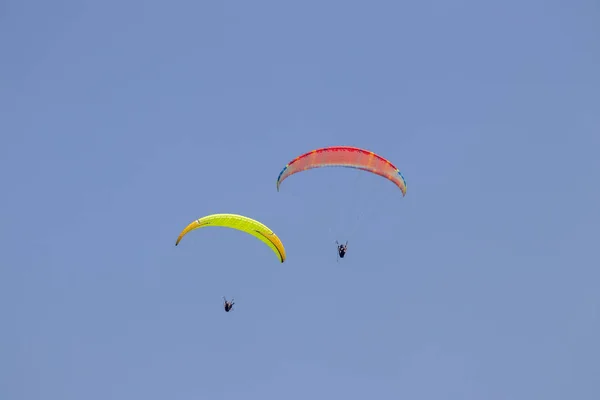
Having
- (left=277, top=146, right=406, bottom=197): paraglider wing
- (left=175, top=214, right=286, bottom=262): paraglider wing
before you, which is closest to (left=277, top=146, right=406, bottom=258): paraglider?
(left=277, top=146, right=406, bottom=197): paraglider wing

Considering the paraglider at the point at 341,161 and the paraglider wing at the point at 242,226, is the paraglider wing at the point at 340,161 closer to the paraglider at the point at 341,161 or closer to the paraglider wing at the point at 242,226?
the paraglider at the point at 341,161

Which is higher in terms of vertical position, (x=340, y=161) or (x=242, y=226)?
(x=340, y=161)

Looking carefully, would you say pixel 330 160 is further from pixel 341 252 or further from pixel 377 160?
pixel 341 252

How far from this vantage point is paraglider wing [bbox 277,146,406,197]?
60.5m

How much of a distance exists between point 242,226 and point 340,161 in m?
6.38

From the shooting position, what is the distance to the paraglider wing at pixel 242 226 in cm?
6294

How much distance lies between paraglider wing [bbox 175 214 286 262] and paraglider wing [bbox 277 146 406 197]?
3439 mm

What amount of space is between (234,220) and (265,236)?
1.93m

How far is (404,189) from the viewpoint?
62.7 m

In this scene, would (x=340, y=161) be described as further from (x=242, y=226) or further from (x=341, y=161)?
(x=242, y=226)

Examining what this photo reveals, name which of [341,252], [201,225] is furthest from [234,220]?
[341,252]

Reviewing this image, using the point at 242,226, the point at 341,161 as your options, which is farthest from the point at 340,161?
the point at 242,226

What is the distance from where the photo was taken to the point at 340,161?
200 ft

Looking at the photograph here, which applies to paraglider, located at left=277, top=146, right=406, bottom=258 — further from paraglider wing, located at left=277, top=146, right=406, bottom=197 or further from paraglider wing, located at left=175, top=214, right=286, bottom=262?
paraglider wing, located at left=175, top=214, right=286, bottom=262
